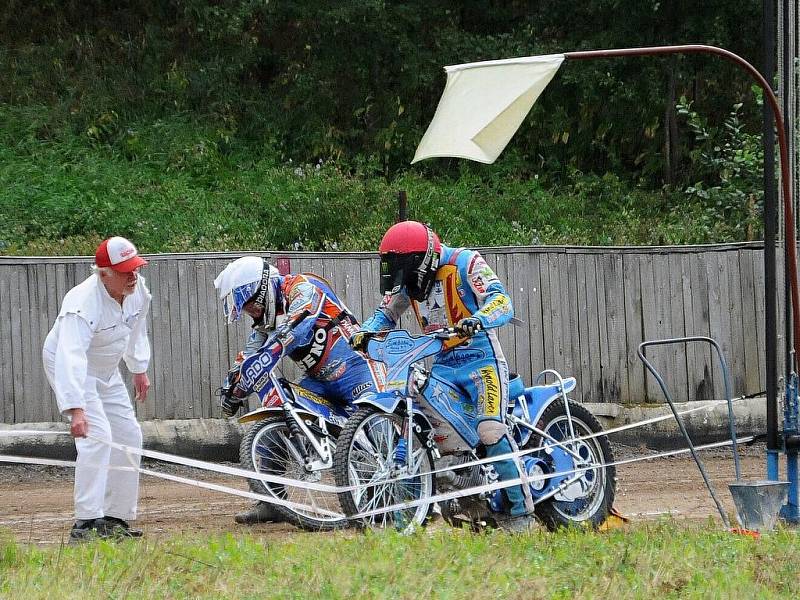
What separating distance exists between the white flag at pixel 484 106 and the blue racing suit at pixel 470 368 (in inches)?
41.2

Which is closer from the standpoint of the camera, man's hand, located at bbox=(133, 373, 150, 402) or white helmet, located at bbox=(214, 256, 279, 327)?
white helmet, located at bbox=(214, 256, 279, 327)

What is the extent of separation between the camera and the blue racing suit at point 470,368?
7.95m

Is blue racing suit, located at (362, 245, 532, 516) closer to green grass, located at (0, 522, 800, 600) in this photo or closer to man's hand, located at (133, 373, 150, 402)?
green grass, located at (0, 522, 800, 600)

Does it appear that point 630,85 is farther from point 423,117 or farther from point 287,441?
point 287,441

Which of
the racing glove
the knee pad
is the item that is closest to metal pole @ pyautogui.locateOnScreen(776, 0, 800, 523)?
the knee pad

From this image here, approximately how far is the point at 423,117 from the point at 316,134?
1999mm

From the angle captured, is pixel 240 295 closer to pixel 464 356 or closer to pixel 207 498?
pixel 464 356

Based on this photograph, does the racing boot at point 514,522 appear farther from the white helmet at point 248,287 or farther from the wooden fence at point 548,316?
the wooden fence at point 548,316

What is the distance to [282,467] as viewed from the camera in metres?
8.64

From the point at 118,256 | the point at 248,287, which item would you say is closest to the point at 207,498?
the point at 248,287

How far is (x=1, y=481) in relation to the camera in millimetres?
11477

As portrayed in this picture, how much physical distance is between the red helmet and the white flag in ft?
2.75

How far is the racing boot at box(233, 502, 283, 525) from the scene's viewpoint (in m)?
8.69

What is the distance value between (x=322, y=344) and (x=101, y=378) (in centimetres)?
151
